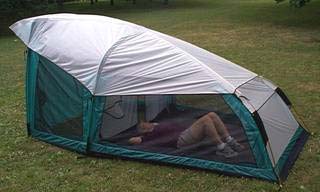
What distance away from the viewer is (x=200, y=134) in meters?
5.08

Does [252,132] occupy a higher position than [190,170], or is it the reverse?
[252,132]

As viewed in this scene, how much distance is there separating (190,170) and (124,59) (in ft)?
4.80

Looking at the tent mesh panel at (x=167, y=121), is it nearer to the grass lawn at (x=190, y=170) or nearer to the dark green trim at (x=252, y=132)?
the dark green trim at (x=252, y=132)

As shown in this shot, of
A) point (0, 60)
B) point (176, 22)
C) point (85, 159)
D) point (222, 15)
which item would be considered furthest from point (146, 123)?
point (222, 15)

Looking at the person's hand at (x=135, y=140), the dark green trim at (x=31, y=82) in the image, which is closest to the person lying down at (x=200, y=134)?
the person's hand at (x=135, y=140)

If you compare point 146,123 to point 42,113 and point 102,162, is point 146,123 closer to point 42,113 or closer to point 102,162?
point 102,162

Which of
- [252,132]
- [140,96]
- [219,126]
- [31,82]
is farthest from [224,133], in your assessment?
[31,82]

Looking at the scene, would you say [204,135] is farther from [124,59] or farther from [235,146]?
[124,59]

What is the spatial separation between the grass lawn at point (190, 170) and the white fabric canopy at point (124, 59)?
0.91m

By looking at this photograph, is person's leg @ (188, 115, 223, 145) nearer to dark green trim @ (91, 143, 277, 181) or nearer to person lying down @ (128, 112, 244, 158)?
person lying down @ (128, 112, 244, 158)

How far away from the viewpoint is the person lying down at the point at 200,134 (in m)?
4.96

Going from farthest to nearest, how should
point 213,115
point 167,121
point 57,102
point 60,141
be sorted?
point 57,102
point 60,141
point 167,121
point 213,115

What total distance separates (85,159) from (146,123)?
84 cm

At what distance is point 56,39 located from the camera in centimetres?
579
